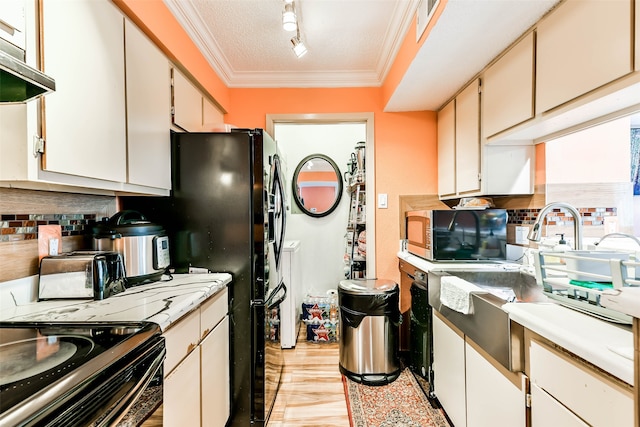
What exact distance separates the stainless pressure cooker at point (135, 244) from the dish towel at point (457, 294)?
151 cm

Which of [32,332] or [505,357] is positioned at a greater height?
[32,332]

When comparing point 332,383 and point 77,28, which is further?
point 332,383

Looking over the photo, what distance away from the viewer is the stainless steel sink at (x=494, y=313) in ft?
3.60

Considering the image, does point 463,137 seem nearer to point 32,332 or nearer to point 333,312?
point 333,312

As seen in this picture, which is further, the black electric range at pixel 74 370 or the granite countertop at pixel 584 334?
the granite countertop at pixel 584 334

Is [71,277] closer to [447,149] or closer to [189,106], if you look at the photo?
[189,106]

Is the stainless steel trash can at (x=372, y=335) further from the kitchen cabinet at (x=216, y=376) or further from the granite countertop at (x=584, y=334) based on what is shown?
the granite countertop at (x=584, y=334)

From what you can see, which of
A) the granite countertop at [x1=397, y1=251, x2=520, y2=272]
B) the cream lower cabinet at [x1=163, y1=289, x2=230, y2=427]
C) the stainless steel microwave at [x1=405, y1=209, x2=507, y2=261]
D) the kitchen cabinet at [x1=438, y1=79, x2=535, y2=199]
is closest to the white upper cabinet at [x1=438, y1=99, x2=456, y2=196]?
the kitchen cabinet at [x1=438, y1=79, x2=535, y2=199]

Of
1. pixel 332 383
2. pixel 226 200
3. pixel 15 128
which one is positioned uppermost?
pixel 15 128

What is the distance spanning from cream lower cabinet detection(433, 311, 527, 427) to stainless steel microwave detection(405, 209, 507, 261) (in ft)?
1.48

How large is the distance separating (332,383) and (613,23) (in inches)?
96.4

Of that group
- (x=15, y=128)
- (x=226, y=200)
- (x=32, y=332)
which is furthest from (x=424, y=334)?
(x=15, y=128)

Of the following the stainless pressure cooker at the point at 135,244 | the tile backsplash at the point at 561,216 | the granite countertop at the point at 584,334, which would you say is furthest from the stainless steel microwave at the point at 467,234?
the stainless pressure cooker at the point at 135,244

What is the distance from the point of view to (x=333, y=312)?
9.96 feet
